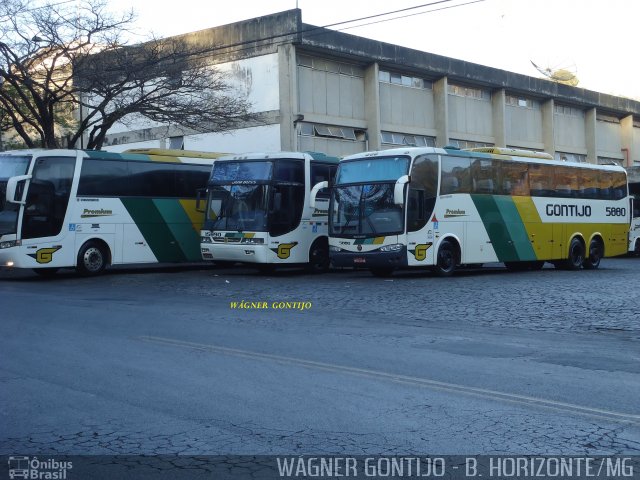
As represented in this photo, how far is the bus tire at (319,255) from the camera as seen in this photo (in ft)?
83.3

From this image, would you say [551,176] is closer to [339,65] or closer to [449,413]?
[339,65]

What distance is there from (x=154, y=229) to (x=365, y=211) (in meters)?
7.30

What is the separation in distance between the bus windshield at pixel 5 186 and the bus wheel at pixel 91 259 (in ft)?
7.27

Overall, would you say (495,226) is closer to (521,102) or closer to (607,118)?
(521,102)

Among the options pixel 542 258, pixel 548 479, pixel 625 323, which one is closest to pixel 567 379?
pixel 548 479

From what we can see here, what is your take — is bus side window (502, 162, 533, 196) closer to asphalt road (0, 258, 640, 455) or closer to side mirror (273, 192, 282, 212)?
side mirror (273, 192, 282, 212)

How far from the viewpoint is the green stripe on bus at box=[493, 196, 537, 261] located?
25141 millimetres

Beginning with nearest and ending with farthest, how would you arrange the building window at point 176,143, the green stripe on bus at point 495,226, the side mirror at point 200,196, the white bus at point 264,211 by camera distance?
the white bus at point 264,211 → the green stripe on bus at point 495,226 → the side mirror at point 200,196 → the building window at point 176,143

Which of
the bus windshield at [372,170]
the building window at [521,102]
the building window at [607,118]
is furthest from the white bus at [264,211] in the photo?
the building window at [607,118]

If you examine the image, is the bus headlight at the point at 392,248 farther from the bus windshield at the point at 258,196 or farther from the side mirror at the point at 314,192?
the bus windshield at the point at 258,196

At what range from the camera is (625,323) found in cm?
1333

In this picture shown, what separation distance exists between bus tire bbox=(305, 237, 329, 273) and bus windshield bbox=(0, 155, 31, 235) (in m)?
8.36

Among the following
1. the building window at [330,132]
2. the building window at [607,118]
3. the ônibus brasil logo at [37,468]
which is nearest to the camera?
the ônibus brasil logo at [37,468]

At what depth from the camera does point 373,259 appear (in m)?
22.1
